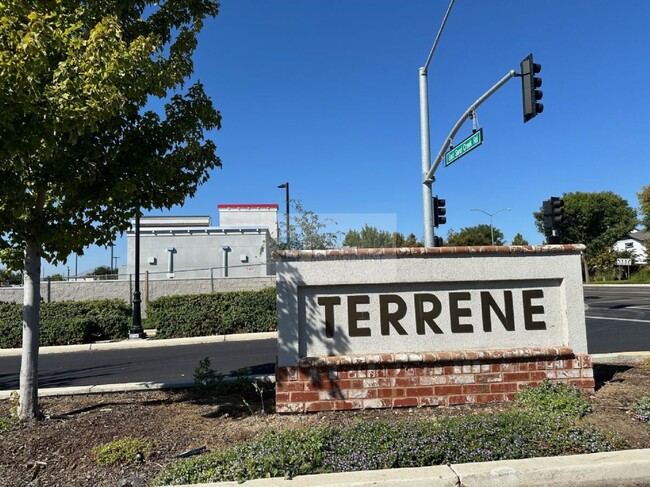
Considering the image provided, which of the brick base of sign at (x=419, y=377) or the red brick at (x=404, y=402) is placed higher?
the brick base of sign at (x=419, y=377)

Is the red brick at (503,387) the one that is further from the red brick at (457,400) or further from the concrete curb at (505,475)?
the concrete curb at (505,475)

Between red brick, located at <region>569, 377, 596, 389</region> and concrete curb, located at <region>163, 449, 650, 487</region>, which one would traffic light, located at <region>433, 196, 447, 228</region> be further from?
concrete curb, located at <region>163, 449, 650, 487</region>

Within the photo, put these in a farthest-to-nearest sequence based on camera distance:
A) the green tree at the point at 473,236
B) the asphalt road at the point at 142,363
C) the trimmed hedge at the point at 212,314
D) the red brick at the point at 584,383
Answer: the green tree at the point at 473,236
the trimmed hedge at the point at 212,314
the asphalt road at the point at 142,363
the red brick at the point at 584,383

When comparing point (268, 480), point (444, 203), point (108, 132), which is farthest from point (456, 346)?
point (444, 203)

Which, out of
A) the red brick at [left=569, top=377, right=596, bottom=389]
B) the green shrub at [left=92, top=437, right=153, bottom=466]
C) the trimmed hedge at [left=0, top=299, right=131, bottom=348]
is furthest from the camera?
the trimmed hedge at [left=0, top=299, right=131, bottom=348]

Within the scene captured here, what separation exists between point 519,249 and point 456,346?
1.36 m

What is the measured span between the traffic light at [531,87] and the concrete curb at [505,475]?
8952mm

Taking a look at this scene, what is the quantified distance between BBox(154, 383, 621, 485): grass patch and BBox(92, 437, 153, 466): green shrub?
0.48 m

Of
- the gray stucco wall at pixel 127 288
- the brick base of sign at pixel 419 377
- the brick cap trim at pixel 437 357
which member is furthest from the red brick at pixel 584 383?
the gray stucco wall at pixel 127 288

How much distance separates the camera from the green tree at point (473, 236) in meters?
64.2

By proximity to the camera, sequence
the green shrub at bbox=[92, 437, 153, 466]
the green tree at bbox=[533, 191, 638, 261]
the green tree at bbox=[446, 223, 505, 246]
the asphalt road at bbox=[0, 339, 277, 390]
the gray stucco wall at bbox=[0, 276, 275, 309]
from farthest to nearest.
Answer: the green tree at bbox=[446, 223, 505, 246]
the green tree at bbox=[533, 191, 638, 261]
the gray stucco wall at bbox=[0, 276, 275, 309]
the asphalt road at bbox=[0, 339, 277, 390]
the green shrub at bbox=[92, 437, 153, 466]

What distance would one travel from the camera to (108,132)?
4914 mm

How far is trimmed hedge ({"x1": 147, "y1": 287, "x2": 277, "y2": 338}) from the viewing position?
14133 millimetres

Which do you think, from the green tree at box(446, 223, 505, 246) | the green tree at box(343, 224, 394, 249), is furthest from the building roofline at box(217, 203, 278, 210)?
the green tree at box(446, 223, 505, 246)
